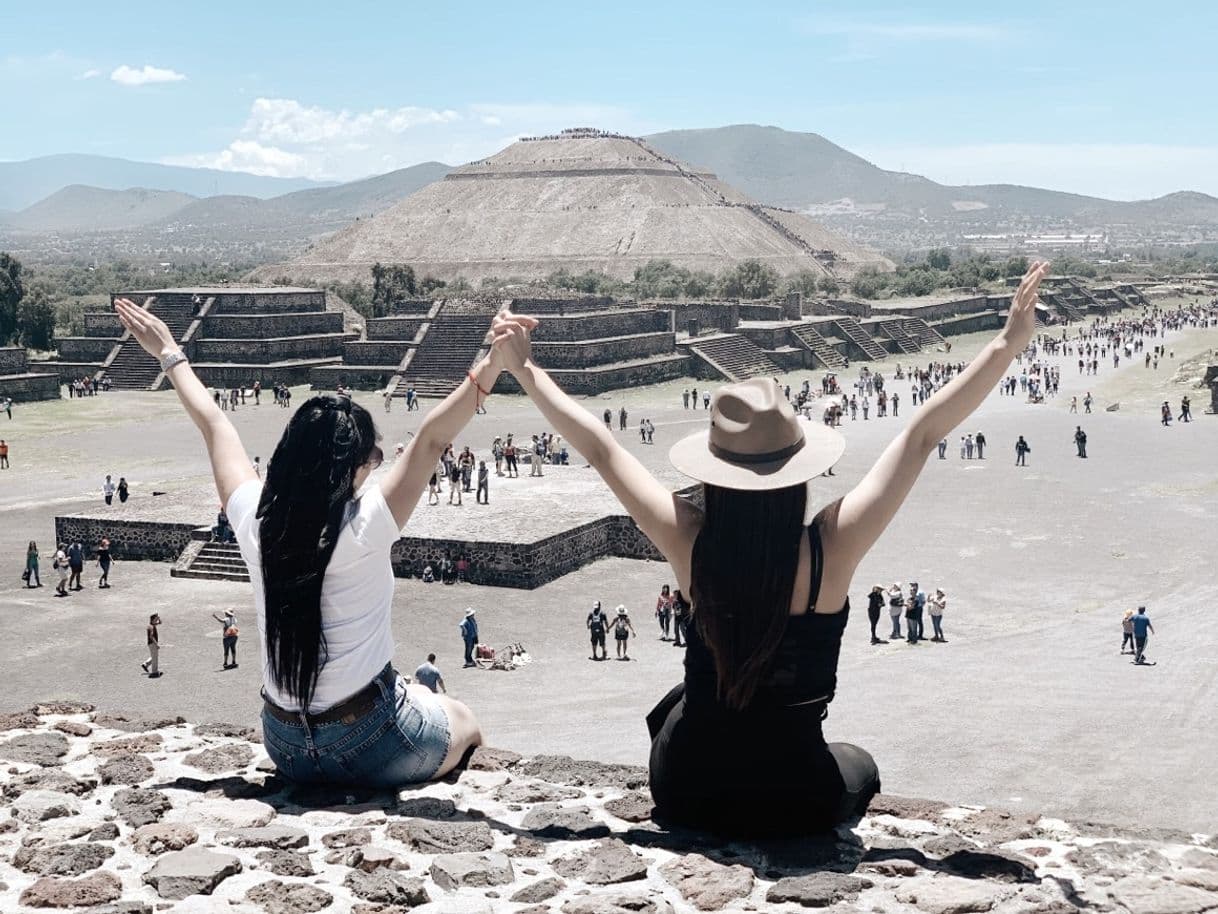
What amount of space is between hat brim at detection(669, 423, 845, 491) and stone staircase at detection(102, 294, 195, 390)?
43714 mm

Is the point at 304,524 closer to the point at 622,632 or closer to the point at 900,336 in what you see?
the point at 622,632

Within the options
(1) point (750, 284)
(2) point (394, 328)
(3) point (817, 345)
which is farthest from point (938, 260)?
(2) point (394, 328)

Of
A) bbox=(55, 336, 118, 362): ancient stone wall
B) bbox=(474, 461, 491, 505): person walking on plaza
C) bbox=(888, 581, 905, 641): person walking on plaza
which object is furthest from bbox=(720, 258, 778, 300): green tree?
bbox=(888, 581, 905, 641): person walking on plaza

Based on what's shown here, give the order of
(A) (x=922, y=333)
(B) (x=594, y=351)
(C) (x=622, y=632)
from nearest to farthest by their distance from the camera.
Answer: (C) (x=622, y=632)
(B) (x=594, y=351)
(A) (x=922, y=333)

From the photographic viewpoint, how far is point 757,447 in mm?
3693

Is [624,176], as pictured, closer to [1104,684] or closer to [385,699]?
[1104,684]

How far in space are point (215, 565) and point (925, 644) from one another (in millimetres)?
9190

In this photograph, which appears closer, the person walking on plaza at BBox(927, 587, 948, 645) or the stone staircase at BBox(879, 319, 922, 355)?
the person walking on plaza at BBox(927, 587, 948, 645)

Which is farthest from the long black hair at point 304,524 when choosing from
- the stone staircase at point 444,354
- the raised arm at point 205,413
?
the stone staircase at point 444,354

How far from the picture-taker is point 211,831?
3961 mm

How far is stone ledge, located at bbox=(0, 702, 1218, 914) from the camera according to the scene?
11.5 ft

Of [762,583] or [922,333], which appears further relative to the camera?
[922,333]

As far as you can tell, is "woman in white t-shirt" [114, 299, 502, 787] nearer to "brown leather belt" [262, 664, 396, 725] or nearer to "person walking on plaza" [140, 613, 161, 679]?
"brown leather belt" [262, 664, 396, 725]

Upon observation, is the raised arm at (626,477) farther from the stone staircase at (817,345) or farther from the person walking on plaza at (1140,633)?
the stone staircase at (817,345)
